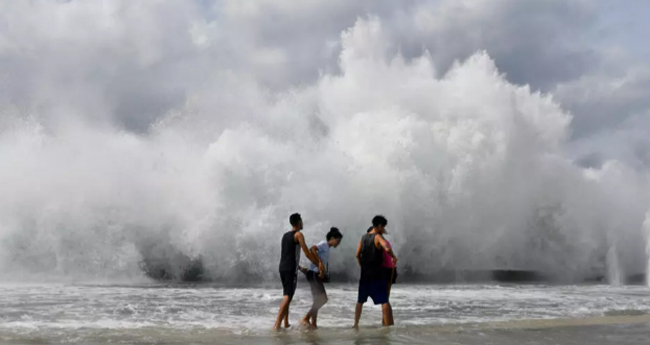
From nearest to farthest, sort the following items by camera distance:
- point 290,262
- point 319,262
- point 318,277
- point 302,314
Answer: point 319,262, point 290,262, point 318,277, point 302,314

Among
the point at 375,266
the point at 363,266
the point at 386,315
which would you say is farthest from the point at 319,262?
Answer: the point at 386,315

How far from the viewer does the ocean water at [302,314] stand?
325 inches

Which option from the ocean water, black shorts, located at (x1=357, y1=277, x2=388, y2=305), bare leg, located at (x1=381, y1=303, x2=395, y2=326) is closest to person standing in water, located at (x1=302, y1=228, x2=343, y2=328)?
the ocean water

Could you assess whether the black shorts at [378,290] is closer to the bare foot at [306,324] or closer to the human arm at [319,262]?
the human arm at [319,262]

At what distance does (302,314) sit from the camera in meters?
11.4

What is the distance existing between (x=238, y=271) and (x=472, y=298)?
375 inches

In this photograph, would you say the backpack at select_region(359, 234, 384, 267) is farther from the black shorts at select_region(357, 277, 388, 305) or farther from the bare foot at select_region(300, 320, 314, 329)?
the bare foot at select_region(300, 320, 314, 329)

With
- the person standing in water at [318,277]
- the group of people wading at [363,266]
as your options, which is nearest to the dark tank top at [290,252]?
the group of people wading at [363,266]

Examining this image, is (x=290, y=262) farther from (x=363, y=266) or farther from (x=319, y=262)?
(x=363, y=266)

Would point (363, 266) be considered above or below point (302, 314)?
above

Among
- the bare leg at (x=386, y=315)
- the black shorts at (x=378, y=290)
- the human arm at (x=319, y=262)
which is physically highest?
the human arm at (x=319, y=262)

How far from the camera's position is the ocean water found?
8.25 meters

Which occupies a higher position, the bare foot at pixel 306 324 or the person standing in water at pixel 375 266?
the person standing in water at pixel 375 266

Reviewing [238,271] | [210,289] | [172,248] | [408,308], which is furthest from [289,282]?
[172,248]
